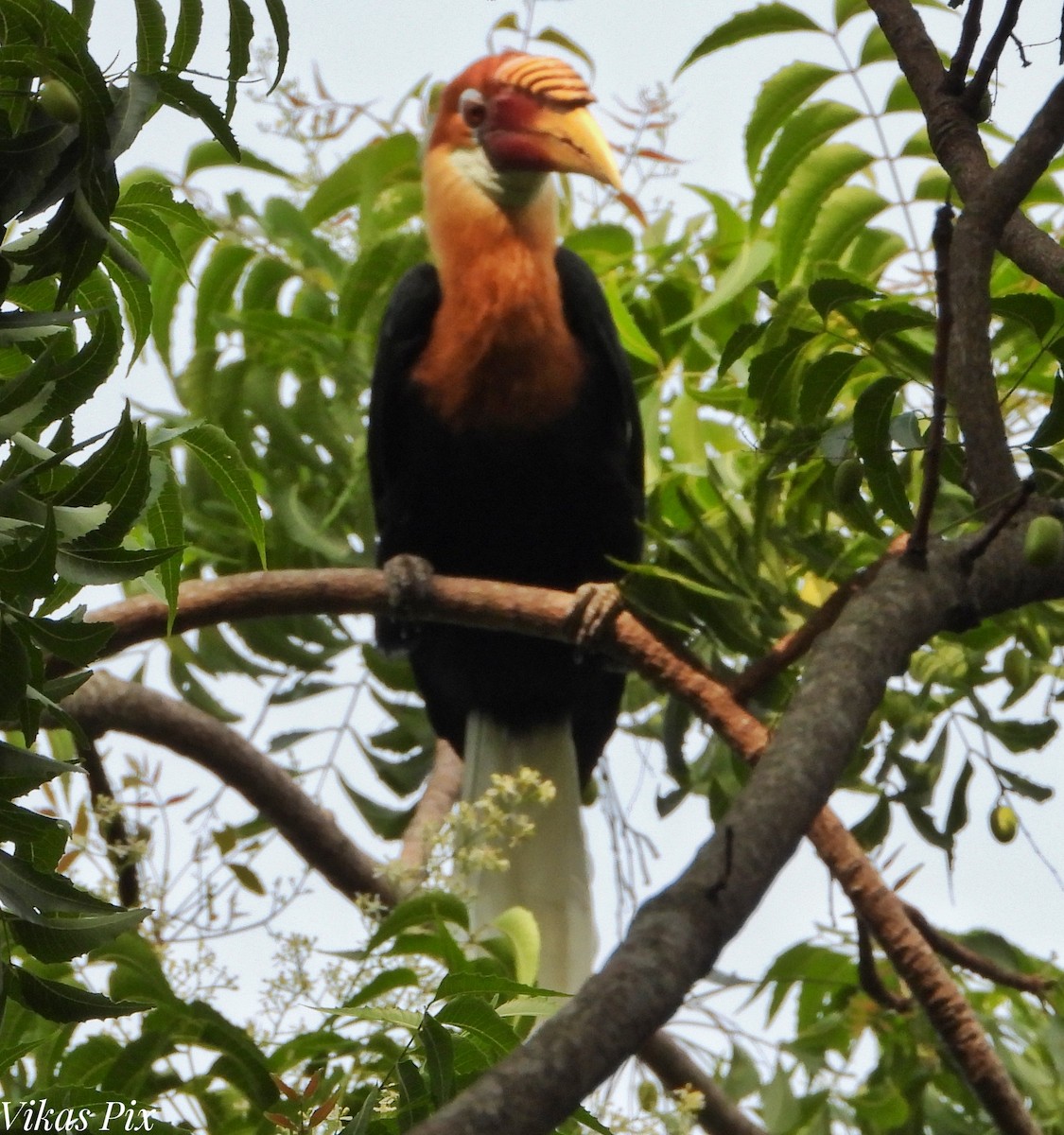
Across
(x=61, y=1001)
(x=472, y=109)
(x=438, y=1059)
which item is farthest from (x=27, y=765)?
(x=472, y=109)

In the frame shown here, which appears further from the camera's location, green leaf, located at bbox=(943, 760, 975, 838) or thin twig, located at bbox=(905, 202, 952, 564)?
green leaf, located at bbox=(943, 760, 975, 838)

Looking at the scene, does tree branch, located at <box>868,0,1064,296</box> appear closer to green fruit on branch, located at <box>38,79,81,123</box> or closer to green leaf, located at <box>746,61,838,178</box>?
green leaf, located at <box>746,61,838,178</box>

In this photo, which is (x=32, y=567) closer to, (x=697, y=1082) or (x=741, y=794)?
(x=741, y=794)

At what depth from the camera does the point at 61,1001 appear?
1009mm

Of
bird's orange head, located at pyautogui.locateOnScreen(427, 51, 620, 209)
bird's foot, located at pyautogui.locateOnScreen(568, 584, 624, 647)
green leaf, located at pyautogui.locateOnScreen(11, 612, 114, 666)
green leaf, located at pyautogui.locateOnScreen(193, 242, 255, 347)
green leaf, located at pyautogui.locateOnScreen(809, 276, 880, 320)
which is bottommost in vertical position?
green leaf, located at pyautogui.locateOnScreen(11, 612, 114, 666)

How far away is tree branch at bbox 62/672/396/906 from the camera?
264 cm

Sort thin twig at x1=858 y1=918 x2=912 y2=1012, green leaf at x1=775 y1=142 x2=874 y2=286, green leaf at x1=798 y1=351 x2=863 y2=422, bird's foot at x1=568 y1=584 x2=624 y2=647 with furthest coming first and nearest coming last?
green leaf at x1=775 y1=142 x2=874 y2=286
bird's foot at x1=568 y1=584 x2=624 y2=647
thin twig at x1=858 y1=918 x2=912 y2=1012
green leaf at x1=798 y1=351 x2=863 y2=422

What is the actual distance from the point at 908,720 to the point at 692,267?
40.1 inches

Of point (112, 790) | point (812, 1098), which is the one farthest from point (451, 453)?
point (812, 1098)

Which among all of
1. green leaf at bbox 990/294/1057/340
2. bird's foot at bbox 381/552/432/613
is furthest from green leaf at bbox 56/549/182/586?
bird's foot at bbox 381/552/432/613

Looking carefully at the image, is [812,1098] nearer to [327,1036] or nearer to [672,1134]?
[672,1134]

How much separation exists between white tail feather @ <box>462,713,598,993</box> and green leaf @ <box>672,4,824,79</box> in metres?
1.76

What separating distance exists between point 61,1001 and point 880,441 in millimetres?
1014

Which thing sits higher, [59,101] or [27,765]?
[59,101]
